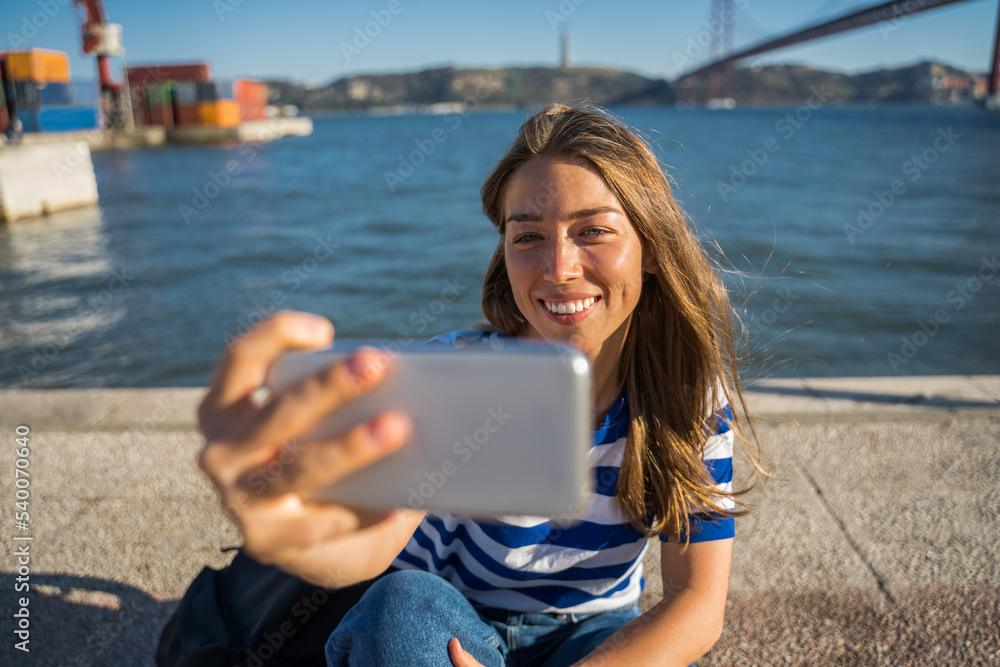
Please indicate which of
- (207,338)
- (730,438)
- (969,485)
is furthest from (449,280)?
(730,438)

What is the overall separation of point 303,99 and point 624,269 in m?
106

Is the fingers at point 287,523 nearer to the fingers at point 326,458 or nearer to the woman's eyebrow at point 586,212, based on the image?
the fingers at point 326,458

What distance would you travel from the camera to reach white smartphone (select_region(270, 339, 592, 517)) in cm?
60

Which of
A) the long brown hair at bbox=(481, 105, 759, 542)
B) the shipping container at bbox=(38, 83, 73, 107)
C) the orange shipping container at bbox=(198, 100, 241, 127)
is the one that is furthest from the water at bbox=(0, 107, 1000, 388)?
the orange shipping container at bbox=(198, 100, 241, 127)

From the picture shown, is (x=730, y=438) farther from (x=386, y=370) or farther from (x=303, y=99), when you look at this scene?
(x=303, y=99)

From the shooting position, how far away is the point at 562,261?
4.88ft

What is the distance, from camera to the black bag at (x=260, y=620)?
178cm

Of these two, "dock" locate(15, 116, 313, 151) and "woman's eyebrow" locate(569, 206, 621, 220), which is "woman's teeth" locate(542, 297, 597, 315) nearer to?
"woman's eyebrow" locate(569, 206, 621, 220)

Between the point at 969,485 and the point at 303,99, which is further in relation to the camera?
the point at 303,99

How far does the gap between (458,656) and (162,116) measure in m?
63.5

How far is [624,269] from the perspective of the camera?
1558 millimetres

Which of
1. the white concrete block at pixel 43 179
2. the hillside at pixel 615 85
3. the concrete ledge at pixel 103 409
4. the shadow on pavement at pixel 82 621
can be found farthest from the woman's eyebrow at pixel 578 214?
the hillside at pixel 615 85

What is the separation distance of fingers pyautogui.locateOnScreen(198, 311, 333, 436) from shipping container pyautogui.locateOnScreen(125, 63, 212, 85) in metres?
66.3

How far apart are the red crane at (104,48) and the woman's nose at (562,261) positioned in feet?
189
